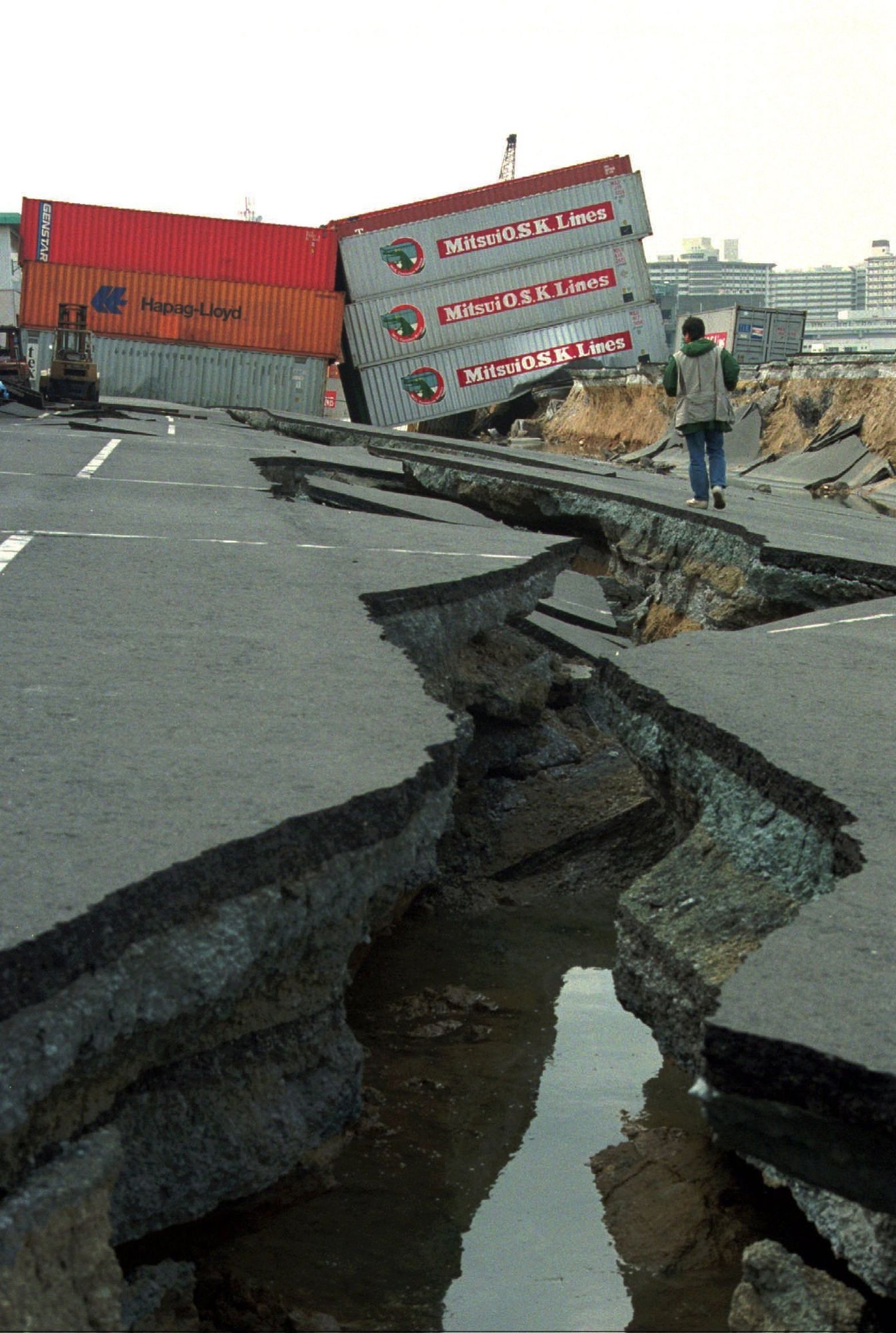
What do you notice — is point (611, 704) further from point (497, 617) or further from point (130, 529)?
point (130, 529)

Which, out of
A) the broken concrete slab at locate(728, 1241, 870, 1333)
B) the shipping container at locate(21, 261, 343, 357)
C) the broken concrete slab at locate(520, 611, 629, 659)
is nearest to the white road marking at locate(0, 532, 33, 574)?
the broken concrete slab at locate(520, 611, 629, 659)

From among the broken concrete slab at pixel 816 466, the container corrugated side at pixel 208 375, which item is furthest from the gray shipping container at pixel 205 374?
the broken concrete slab at pixel 816 466

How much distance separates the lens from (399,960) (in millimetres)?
4520

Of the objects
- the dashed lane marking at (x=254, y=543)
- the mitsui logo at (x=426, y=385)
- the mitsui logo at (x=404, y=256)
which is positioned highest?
the mitsui logo at (x=404, y=256)

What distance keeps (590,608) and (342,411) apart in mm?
53757

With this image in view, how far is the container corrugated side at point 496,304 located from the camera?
117 feet

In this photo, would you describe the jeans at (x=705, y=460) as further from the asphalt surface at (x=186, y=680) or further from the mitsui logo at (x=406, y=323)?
the mitsui logo at (x=406, y=323)

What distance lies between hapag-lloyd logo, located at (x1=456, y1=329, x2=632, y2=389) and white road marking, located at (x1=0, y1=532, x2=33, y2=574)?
30186 mm

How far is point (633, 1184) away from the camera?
119 inches

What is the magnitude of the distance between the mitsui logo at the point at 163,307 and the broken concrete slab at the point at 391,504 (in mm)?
25972

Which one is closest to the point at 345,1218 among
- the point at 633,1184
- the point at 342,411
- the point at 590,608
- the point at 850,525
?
the point at 633,1184

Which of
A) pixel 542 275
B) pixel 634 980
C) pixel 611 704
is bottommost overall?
pixel 634 980

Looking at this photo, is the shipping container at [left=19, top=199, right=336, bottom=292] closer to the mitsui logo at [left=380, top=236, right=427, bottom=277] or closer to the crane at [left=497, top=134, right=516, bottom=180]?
the mitsui logo at [left=380, top=236, right=427, bottom=277]

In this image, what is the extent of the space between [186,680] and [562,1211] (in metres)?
1.64
